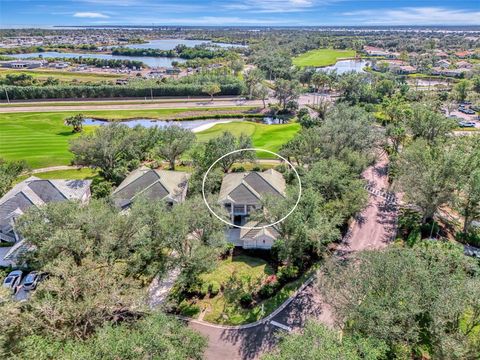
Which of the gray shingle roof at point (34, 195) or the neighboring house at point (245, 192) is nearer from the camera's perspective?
the gray shingle roof at point (34, 195)

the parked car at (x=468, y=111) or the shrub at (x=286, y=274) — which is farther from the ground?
the shrub at (x=286, y=274)

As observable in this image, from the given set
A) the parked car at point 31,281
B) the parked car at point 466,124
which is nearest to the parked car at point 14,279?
the parked car at point 31,281

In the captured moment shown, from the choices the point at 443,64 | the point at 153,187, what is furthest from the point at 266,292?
the point at 443,64

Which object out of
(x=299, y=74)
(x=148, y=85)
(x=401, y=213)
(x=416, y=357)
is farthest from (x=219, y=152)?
(x=299, y=74)

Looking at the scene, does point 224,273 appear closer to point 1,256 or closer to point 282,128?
point 1,256

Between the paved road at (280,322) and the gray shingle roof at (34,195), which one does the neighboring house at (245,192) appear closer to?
the paved road at (280,322)

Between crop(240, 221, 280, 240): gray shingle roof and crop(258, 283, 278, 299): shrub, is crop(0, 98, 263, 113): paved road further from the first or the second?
crop(258, 283, 278, 299): shrub

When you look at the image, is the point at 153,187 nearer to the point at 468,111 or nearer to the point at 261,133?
the point at 261,133
